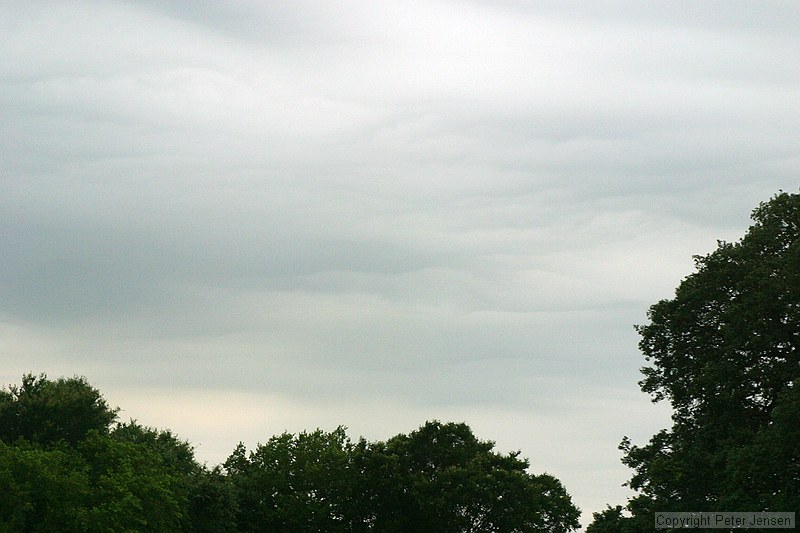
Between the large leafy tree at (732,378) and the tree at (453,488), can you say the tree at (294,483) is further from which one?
the large leafy tree at (732,378)

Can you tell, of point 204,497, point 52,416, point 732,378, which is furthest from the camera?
point 52,416

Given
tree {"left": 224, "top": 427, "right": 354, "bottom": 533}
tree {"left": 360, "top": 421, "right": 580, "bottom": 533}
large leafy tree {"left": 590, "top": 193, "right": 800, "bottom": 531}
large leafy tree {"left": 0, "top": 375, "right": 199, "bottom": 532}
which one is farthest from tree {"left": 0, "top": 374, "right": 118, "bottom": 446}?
large leafy tree {"left": 590, "top": 193, "right": 800, "bottom": 531}

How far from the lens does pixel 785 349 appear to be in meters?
50.2

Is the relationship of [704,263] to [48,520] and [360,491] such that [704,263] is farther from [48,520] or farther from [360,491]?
[360,491]

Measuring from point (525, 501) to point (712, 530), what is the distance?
52.2 m

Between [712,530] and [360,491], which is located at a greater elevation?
[360,491]

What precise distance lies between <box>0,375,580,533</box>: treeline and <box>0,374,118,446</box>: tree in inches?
3.7

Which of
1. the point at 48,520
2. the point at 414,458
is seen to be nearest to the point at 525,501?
the point at 414,458

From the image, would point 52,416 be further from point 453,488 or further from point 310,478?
Answer: point 453,488

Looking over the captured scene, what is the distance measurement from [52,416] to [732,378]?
2805 inches

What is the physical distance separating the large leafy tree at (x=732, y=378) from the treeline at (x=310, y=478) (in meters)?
42.2

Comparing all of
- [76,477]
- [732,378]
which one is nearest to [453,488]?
[76,477]

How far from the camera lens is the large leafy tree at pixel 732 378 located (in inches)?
1828

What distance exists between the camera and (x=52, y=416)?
102562 millimetres
